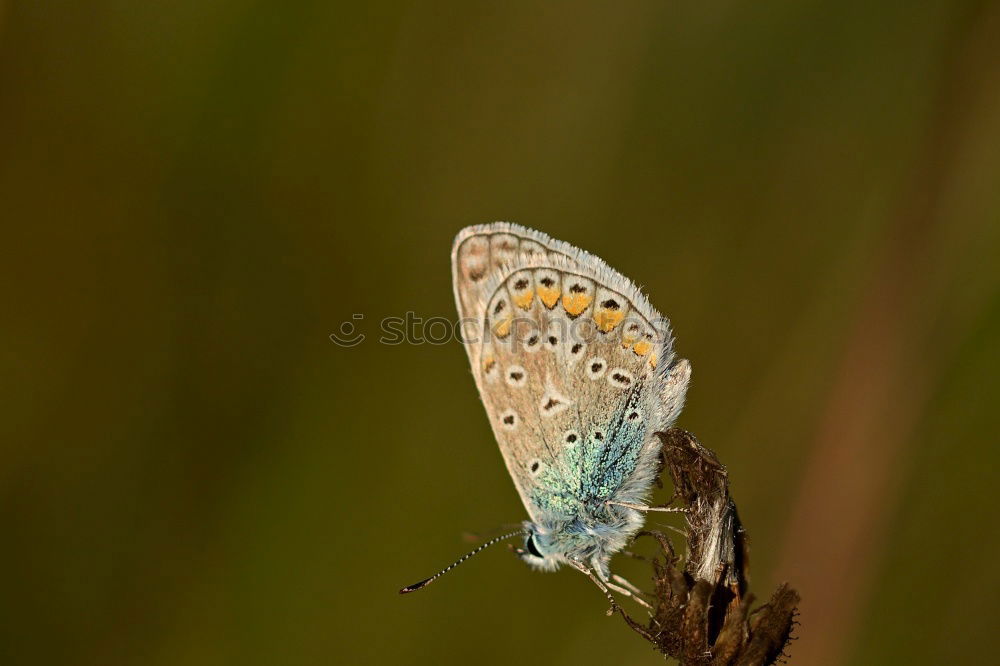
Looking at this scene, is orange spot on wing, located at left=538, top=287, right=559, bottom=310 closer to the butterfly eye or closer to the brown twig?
the butterfly eye

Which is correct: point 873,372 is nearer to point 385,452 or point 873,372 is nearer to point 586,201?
point 586,201

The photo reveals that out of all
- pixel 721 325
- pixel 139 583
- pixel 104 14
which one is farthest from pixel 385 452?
pixel 104 14

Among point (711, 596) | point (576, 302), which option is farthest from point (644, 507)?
point (711, 596)

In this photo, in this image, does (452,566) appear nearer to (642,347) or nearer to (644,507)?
(644,507)

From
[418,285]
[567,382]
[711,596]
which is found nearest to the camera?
[711,596]

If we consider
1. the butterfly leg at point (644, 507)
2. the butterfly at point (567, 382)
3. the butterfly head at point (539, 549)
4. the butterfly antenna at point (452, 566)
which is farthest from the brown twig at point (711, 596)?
the butterfly antenna at point (452, 566)

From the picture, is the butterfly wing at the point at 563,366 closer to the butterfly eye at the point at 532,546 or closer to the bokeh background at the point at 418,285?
the butterfly eye at the point at 532,546

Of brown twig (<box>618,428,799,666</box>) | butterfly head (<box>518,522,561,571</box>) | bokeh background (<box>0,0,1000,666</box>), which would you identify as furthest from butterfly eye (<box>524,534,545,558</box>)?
brown twig (<box>618,428,799,666</box>)
